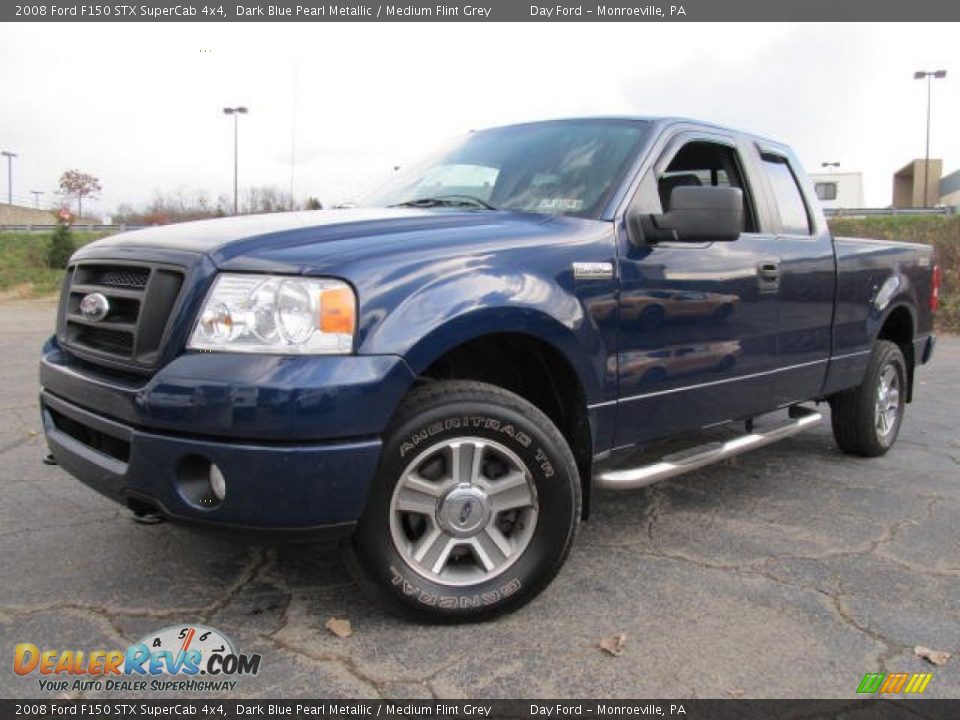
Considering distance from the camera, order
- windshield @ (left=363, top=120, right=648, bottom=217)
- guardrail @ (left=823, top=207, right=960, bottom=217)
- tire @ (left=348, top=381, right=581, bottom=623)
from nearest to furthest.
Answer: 1. tire @ (left=348, top=381, right=581, bottom=623)
2. windshield @ (left=363, top=120, right=648, bottom=217)
3. guardrail @ (left=823, top=207, right=960, bottom=217)

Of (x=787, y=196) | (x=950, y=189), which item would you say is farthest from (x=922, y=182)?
(x=787, y=196)

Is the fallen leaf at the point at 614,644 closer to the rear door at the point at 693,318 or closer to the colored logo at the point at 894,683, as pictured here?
the colored logo at the point at 894,683

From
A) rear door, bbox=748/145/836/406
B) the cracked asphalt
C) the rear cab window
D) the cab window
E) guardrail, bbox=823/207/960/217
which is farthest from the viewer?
guardrail, bbox=823/207/960/217

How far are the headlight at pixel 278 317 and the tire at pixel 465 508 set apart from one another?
363mm

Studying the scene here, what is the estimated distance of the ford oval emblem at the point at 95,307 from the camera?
279cm

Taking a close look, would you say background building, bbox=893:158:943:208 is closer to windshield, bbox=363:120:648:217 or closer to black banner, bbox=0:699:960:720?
windshield, bbox=363:120:648:217

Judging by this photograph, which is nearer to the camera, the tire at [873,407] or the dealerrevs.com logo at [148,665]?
the dealerrevs.com logo at [148,665]

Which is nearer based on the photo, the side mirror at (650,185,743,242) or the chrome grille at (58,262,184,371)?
the chrome grille at (58,262,184,371)

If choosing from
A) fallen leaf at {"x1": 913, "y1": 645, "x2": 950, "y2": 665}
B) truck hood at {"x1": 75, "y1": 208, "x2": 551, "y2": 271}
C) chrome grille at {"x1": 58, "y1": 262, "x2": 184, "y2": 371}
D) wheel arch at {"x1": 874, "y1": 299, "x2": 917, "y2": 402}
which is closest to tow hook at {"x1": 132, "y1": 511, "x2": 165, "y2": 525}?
chrome grille at {"x1": 58, "y1": 262, "x2": 184, "y2": 371}

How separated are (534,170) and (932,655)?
2.38m

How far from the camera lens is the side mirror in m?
3.18

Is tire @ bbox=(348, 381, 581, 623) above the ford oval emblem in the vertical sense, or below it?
below

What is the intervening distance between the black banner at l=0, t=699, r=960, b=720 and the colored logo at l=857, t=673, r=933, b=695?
2.7 inches

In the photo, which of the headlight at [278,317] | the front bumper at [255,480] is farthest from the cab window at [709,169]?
the front bumper at [255,480]
